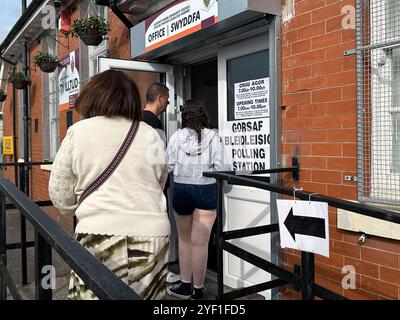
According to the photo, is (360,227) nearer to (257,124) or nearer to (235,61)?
(257,124)

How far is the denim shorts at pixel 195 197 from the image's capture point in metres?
3.52

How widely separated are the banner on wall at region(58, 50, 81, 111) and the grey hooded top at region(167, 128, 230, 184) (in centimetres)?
337

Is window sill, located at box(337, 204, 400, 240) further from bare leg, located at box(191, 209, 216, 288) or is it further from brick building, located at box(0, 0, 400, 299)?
bare leg, located at box(191, 209, 216, 288)

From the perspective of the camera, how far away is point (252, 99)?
365 centimetres

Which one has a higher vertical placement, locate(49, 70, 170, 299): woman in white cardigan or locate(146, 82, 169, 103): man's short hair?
locate(146, 82, 169, 103): man's short hair

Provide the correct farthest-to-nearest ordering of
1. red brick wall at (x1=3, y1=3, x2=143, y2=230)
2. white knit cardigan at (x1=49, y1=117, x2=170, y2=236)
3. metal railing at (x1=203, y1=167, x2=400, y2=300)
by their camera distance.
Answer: red brick wall at (x1=3, y1=3, x2=143, y2=230) < white knit cardigan at (x1=49, y1=117, x2=170, y2=236) < metal railing at (x1=203, y1=167, x2=400, y2=300)

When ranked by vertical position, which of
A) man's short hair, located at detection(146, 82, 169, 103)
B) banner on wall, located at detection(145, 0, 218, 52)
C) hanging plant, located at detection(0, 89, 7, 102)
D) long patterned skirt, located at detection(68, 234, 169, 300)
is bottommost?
long patterned skirt, located at detection(68, 234, 169, 300)

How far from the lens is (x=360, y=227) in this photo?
8.34 feet

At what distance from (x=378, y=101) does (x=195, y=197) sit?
1656 mm

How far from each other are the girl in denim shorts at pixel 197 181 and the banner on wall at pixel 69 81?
3370 mm

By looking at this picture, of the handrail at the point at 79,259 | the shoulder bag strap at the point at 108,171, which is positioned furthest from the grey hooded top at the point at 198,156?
the handrail at the point at 79,259

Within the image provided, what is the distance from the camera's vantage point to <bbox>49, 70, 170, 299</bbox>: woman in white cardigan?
1875mm

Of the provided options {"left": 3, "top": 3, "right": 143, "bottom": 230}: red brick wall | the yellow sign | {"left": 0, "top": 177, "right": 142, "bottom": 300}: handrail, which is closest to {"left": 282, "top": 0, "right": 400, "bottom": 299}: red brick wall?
{"left": 0, "top": 177, "right": 142, "bottom": 300}: handrail

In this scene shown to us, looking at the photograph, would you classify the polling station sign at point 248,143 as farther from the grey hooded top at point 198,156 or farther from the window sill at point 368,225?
the window sill at point 368,225
